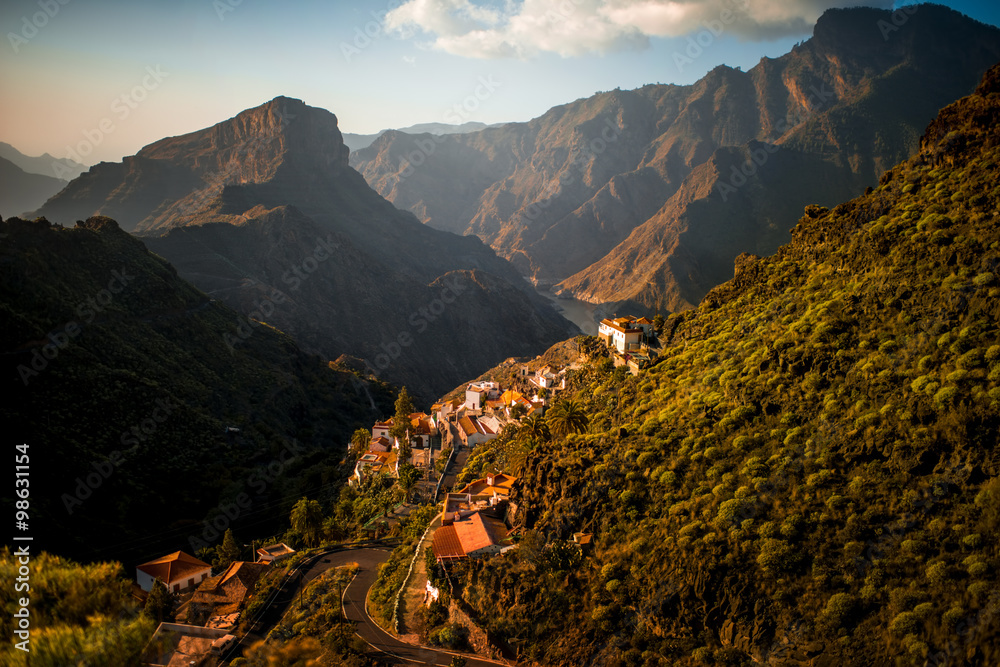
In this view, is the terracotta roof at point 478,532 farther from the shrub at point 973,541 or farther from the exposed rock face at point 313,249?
the exposed rock face at point 313,249

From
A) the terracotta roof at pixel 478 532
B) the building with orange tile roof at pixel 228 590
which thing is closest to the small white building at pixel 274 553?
the building with orange tile roof at pixel 228 590

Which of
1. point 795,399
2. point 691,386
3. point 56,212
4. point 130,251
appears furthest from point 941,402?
point 56,212

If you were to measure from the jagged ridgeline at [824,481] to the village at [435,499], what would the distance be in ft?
7.64

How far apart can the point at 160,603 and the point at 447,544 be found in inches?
584

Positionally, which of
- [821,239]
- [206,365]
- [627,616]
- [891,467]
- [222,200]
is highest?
[222,200]

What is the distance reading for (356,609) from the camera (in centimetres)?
2444

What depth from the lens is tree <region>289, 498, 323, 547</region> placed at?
117 feet

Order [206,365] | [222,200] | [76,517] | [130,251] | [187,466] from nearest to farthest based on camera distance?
[76,517], [187,466], [206,365], [130,251], [222,200]

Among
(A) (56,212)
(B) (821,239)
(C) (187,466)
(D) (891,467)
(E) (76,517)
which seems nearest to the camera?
(D) (891,467)

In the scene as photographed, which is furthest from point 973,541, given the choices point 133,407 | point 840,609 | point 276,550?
point 133,407

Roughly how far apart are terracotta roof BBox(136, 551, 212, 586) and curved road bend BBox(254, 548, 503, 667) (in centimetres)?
810

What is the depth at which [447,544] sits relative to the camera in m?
24.4

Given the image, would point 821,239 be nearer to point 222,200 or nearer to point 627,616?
point 627,616

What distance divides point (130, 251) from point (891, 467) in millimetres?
69804
